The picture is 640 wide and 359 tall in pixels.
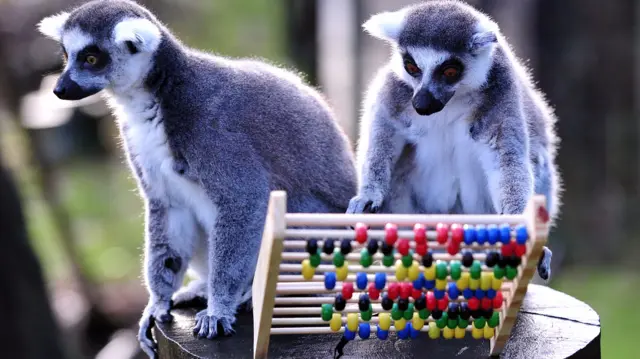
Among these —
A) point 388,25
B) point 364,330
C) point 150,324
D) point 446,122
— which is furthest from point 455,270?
point 150,324

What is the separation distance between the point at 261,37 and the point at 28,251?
9.64 meters

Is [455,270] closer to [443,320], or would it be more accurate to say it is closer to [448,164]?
[443,320]

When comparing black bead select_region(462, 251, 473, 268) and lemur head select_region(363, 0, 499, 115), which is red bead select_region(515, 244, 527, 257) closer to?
black bead select_region(462, 251, 473, 268)

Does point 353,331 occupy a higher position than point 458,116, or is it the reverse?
point 458,116

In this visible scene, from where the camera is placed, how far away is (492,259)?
319 cm

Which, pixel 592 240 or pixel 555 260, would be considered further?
pixel 592 240

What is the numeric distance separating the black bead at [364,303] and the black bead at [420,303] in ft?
0.59

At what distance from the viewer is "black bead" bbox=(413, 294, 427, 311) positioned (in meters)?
3.37

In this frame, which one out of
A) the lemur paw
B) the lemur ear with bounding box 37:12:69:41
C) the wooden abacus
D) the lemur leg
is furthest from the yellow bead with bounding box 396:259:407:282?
the lemur ear with bounding box 37:12:69:41

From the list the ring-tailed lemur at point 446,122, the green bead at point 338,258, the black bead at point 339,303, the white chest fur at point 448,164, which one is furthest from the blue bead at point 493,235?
the white chest fur at point 448,164

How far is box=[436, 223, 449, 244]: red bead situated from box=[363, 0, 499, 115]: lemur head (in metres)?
0.92

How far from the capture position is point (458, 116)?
4199mm

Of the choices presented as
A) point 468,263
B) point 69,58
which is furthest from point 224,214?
point 468,263

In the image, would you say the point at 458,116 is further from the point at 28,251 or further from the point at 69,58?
the point at 28,251
